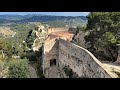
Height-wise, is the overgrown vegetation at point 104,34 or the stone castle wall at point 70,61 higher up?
the overgrown vegetation at point 104,34

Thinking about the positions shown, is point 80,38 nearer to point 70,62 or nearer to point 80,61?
point 70,62

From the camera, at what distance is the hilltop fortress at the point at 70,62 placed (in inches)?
343

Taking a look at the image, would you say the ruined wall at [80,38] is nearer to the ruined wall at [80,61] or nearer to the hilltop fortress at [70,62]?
the hilltop fortress at [70,62]

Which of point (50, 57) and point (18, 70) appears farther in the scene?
point (50, 57)

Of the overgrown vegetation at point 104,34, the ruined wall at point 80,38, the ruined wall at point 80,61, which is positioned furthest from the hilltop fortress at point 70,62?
the ruined wall at point 80,38

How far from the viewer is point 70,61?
11.9 meters

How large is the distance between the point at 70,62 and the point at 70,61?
0.17 feet

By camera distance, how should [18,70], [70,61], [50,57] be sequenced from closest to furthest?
[70,61]
[18,70]
[50,57]

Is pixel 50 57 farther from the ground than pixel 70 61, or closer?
closer

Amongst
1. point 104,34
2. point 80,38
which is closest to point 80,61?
point 104,34

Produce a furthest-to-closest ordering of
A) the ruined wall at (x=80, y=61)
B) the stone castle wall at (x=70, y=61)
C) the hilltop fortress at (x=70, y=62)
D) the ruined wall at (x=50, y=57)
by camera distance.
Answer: the ruined wall at (x=50, y=57) < the stone castle wall at (x=70, y=61) < the hilltop fortress at (x=70, y=62) < the ruined wall at (x=80, y=61)

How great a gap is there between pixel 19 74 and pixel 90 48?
10.9 feet

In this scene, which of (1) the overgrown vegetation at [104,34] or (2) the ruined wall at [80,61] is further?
(1) the overgrown vegetation at [104,34]
